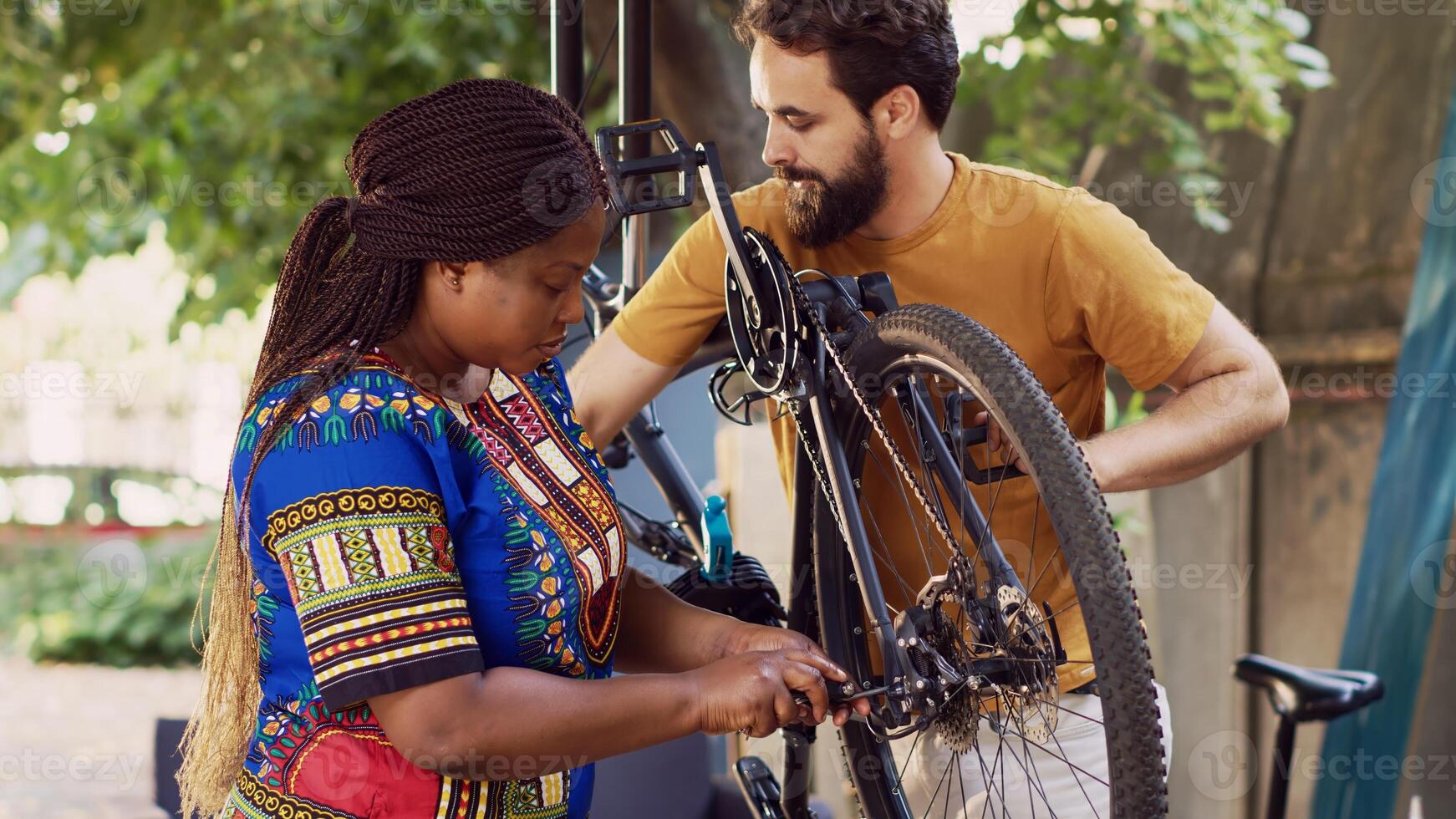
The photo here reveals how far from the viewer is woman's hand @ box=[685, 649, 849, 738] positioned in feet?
3.92

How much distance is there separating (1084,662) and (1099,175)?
3.32m

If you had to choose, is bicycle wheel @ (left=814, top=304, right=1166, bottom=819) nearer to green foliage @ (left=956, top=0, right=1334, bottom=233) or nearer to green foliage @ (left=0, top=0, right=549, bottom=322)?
green foliage @ (left=956, top=0, right=1334, bottom=233)

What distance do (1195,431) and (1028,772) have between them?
1.60ft

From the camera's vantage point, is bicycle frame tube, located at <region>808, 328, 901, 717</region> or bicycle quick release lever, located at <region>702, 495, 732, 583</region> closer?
bicycle frame tube, located at <region>808, 328, 901, 717</region>

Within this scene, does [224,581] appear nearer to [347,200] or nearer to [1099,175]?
[347,200]

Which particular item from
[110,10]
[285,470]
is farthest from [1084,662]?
[110,10]

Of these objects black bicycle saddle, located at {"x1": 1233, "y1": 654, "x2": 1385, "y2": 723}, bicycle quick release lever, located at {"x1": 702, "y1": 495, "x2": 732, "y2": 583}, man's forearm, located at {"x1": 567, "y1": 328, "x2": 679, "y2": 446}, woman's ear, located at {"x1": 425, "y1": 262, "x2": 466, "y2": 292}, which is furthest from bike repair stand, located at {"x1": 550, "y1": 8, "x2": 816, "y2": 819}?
black bicycle saddle, located at {"x1": 1233, "y1": 654, "x2": 1385, "y2": 723}

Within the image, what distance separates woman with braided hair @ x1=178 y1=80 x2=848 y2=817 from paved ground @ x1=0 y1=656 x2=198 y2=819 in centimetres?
378

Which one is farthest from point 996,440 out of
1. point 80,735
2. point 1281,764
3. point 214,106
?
point 80,735

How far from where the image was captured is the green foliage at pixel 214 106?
4.26 metres

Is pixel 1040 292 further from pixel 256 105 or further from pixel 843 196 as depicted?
pixel 256 105

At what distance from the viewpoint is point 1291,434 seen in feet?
14.2

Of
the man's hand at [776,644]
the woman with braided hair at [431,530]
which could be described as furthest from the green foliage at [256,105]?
the woman with braided hair at [431,530]

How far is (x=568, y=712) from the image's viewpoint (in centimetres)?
115
